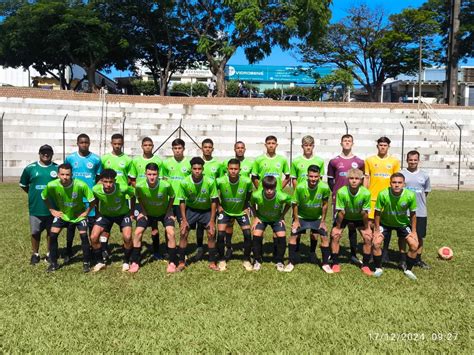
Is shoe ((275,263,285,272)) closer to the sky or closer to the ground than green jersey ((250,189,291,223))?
closer to the ground

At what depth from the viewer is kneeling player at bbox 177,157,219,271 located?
6395 mm

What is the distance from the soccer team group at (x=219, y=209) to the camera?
20.4 ft

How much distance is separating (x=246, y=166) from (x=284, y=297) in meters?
2.94

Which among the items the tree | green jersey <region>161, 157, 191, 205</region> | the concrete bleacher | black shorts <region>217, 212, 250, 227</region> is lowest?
black shorts <region>217, 212, 250, 227</region>

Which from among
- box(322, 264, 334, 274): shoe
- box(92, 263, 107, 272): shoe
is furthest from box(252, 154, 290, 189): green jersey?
box(92, 263, 107, 272): shoe

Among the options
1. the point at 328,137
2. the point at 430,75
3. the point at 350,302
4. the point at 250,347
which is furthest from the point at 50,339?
the point at 430,75

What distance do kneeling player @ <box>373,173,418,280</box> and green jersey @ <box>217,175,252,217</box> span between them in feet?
6.90

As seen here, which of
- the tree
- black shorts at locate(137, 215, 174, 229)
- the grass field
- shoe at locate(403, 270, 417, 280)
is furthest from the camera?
the tree

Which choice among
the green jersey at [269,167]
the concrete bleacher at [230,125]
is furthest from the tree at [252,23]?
the green jersey at [269,167]

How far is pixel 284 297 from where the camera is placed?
509cm

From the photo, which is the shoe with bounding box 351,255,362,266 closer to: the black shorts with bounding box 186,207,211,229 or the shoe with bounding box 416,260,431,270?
the shoe with bounding box 416,260,431,270

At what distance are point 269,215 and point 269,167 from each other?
1.16m

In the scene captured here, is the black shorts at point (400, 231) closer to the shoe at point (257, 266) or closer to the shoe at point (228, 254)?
the shoe at point (257, 266)

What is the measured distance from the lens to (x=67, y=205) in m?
6.32
